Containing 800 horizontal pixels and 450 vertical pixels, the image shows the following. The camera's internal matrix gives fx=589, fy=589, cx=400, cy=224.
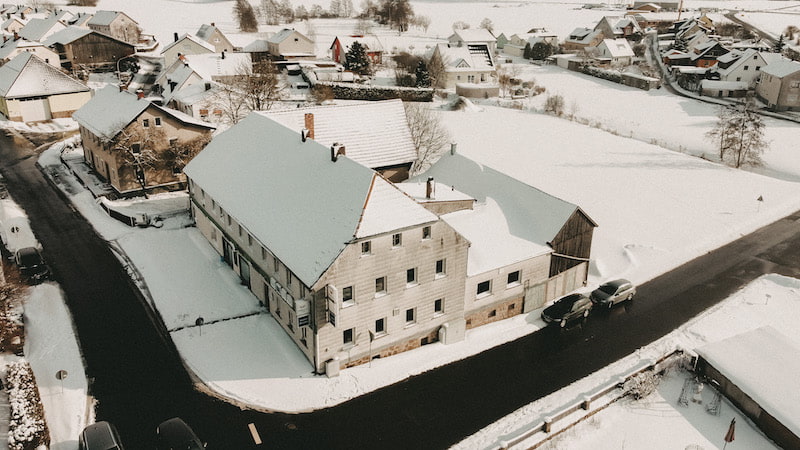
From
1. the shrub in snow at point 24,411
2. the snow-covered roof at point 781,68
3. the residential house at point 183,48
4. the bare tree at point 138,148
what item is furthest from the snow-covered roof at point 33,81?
the snow-covered roof at point 781,68

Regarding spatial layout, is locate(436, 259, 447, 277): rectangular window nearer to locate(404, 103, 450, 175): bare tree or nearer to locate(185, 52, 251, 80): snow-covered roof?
locate(404, 103, 450, 175): bare tree

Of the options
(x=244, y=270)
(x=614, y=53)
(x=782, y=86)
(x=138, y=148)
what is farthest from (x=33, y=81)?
(x=614, y=53)

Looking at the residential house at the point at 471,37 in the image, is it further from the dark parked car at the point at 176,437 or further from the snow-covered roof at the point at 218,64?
the dark parked car at the point at 176,437

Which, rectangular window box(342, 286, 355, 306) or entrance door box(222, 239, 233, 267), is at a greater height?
rectangular window box(342, 286, 355, 306)

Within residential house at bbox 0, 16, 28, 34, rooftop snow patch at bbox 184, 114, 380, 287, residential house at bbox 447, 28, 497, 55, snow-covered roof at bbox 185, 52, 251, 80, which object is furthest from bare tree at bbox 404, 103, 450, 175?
residential house at bbox 0, 16, 28, 34

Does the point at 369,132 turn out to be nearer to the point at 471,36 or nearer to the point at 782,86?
the point at 782,86
